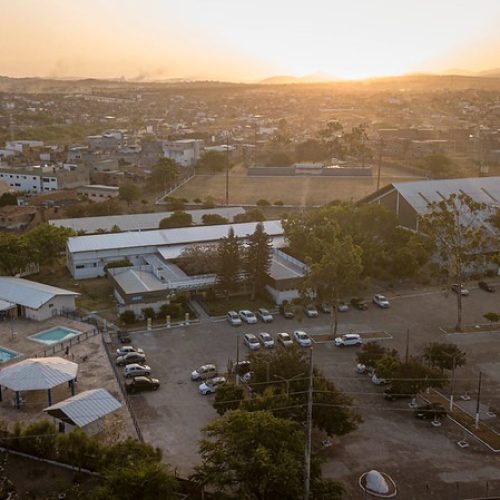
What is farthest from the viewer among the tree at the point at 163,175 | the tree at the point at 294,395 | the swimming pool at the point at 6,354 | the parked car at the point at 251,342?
the tree at the point at 163,175

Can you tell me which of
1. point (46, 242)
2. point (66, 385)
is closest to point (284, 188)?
point (46, 242)

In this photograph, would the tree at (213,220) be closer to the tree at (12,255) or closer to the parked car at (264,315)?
the tree at (12,255)

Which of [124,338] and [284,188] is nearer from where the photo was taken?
[124,338]

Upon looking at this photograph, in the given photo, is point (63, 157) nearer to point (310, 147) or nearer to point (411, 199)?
point (310, 147)

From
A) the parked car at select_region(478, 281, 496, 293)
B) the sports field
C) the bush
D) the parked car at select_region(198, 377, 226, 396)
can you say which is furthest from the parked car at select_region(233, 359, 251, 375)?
the sports field

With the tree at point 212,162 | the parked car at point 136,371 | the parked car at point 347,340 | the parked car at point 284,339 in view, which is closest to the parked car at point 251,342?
the parked car at point 284,339

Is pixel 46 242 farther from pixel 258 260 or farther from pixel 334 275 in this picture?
pixel 334 275

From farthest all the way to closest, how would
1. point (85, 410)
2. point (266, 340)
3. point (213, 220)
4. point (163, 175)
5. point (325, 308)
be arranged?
1. point (163, 175)
2. point (213, 220)
3. point (325, 308)
4. point (266, 340)
5. point (85, 410)
